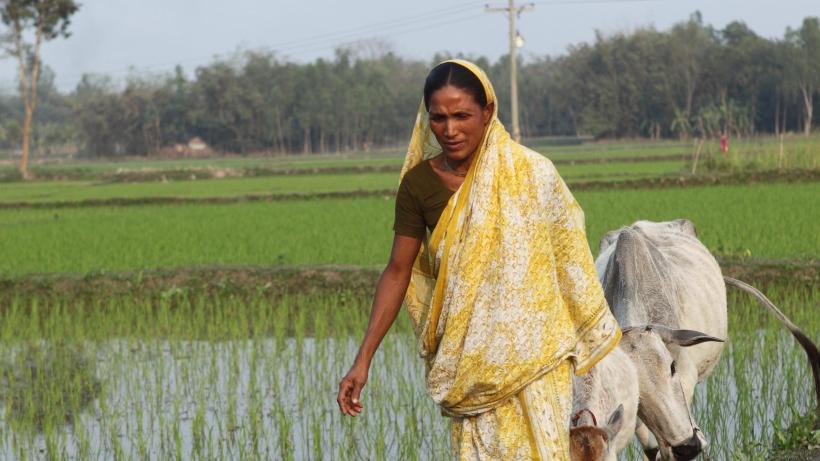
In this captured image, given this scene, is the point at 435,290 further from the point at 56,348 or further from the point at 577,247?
the point at 56,348

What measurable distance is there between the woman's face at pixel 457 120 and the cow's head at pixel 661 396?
756mm

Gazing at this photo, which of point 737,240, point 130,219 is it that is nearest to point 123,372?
point 737,240

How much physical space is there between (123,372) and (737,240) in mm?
5343

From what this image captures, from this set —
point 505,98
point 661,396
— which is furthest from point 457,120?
point 505,98

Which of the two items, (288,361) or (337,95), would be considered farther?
(337,95)

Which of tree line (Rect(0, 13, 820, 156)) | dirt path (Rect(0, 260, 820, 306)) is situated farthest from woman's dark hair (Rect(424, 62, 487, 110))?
tree line (Rect(0, 13, 820, 156))

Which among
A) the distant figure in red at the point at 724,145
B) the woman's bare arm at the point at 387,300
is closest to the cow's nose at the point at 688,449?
the woman's bare arm at the point at 387,300

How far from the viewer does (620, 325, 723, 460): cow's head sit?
280 centimetres

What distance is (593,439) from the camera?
7.64ft

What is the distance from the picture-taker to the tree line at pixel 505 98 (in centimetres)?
4676

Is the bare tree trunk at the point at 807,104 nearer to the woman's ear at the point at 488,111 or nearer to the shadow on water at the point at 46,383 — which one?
the shadow on water at the point at 46,383

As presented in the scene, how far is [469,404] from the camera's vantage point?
2400 mm

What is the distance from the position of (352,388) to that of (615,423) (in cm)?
59

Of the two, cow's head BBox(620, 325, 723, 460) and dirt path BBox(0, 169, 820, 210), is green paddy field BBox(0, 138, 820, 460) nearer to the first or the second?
cow's head BBox(620, 325, 723, 460)
